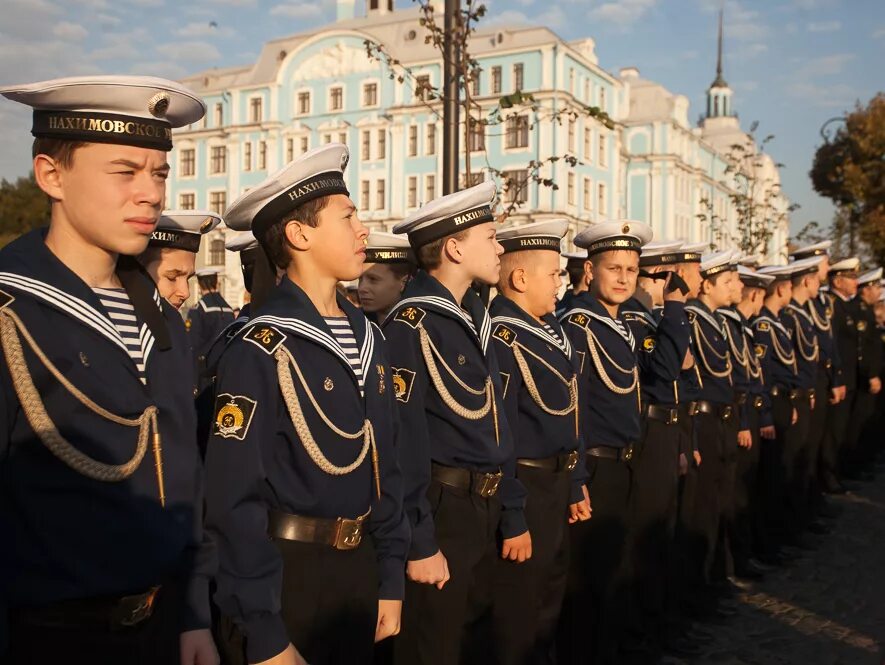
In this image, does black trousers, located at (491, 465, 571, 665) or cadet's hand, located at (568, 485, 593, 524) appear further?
cadet's hand, located at (568, 485, 593, 524)

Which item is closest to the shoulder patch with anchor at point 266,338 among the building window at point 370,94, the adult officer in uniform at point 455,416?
the adult officer in uniform at point 455,416

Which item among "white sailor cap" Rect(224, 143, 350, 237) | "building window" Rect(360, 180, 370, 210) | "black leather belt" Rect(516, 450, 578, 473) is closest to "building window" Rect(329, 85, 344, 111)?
"building window" Rect(360, 180, 370, 210)

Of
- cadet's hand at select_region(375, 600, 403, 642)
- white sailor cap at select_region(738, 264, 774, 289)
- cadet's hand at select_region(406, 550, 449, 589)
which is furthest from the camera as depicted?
white sailor cap at select_region(738, 264, 774, 289)

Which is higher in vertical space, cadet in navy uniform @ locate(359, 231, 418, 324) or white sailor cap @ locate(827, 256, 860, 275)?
white sailor cap @ locate(827, 256, 860, 275)

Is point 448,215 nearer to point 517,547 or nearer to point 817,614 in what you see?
point 517,547

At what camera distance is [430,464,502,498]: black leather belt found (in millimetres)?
4418

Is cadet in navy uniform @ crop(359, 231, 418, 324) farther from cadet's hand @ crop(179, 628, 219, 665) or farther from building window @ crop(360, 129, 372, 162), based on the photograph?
building window @ crop(360, 129, 372, 162)

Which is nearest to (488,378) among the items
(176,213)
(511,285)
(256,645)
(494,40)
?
(511,285)

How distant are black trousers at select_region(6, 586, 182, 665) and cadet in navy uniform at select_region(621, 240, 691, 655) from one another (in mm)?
4143

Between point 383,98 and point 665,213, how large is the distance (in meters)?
21.0

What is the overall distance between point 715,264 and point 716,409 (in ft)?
3.93

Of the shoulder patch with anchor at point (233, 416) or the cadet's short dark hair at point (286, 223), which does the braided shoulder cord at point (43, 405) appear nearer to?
the shoulder patch with anchor at point (233, 416)

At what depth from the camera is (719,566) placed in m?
8.09

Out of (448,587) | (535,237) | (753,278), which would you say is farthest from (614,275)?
(753,278)
